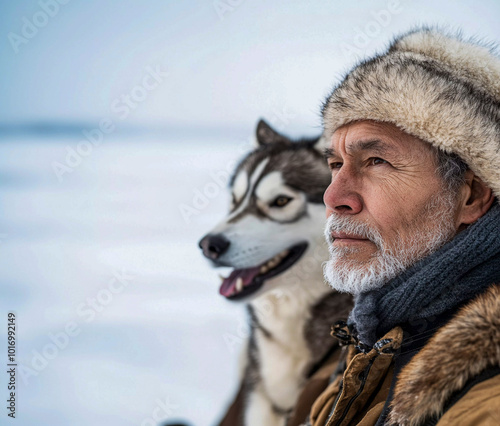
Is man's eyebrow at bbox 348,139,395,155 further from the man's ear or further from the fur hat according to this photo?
the man's ear

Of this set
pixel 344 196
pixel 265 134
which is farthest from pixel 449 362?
pixel 265 134

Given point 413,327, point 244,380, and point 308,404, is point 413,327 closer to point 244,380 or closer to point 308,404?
point 308,404

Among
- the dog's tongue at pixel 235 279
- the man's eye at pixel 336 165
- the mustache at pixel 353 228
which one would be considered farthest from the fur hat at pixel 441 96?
the dog's tongue at pixel 235 279

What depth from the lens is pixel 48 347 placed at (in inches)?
80.4

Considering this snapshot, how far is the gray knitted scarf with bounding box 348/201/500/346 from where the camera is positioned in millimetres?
985

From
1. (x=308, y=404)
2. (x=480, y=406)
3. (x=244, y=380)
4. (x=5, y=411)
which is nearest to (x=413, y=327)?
(x=480, y=406)

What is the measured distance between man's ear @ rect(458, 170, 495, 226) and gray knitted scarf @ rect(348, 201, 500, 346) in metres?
0.07

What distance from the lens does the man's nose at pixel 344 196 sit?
1190mm

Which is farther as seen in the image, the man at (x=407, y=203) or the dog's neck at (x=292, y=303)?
the dog's neck at (x=292, y=303)

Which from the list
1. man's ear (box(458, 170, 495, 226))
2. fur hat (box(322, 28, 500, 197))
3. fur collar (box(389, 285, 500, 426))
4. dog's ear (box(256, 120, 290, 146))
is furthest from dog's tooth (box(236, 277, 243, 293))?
fur collar (box(389, 285, 500, 426))

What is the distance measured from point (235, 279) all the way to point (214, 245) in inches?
6.3

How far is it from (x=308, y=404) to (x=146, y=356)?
2.22 feet

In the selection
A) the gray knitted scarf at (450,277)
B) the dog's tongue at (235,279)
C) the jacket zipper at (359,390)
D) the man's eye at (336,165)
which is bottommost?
the jacket zipper at (359,390)

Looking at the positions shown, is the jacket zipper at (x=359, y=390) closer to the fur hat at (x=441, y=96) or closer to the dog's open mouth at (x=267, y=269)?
the fur hat at (x=441, y=96)
